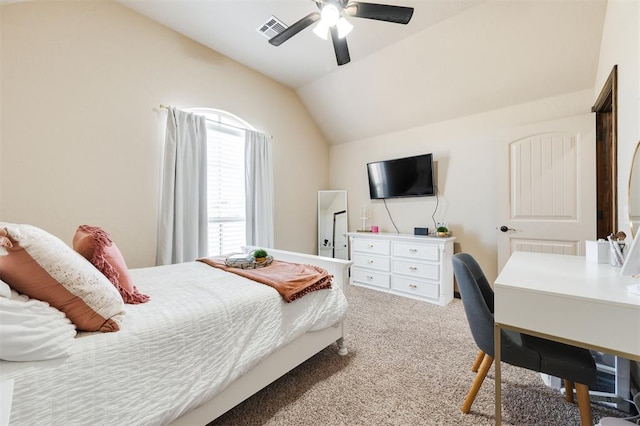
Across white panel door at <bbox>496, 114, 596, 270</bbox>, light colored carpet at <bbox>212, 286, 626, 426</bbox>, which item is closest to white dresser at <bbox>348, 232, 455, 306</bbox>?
white panel door at <bbox>496, 114, 596, 270</bbox>

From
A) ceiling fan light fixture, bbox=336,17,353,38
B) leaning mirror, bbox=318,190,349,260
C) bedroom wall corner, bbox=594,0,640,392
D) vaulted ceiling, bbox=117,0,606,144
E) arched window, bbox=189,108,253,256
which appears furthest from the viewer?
leaning mirror, bbox=318,190,349,260

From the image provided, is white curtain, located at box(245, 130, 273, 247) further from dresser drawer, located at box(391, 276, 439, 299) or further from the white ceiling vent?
dresser drawer, located at box(391, 276, 439, 299)

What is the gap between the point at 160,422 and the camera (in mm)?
1000

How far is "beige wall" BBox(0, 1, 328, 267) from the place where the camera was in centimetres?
189

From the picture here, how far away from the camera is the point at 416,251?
324 centimetres

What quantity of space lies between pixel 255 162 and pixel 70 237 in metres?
1.92

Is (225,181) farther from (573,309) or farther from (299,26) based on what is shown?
(573,309)

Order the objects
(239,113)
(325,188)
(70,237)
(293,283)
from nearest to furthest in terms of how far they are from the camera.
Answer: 1. (293,283)
2. (70,237)
3. (239,113)
4. (325,188)

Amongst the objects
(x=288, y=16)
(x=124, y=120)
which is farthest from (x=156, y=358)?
(x=288, y=16)

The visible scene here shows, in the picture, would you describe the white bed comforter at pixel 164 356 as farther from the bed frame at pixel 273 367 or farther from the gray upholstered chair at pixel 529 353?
the gray upholstered chair at pixel 529 353

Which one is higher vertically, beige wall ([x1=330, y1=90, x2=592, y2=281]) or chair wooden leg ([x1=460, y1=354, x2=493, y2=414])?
beige wall ([x1=330, y1=90, x2=592, y2=281])

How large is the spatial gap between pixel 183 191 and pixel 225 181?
0.60 m

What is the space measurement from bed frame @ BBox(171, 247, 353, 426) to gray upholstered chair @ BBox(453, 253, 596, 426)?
0.83 m

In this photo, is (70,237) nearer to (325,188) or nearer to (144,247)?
(144,247)
